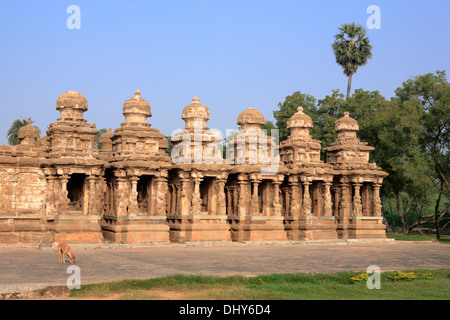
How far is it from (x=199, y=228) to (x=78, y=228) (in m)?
6.21

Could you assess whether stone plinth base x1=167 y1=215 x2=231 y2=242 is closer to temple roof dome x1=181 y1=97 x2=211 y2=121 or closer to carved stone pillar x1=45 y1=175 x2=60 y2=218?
temple roof dome x1=181 y1=97 x2=211 y2=121

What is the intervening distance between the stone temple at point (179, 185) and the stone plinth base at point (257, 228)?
0.06 m

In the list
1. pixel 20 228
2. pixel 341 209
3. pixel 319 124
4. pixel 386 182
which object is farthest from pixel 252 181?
pixel 319 124

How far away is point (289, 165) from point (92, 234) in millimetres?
12992

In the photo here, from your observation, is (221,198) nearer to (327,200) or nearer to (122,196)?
(122,196)

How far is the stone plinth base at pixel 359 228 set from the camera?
3253cm

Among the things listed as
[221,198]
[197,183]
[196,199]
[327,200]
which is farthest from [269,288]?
Answer: [327,200]

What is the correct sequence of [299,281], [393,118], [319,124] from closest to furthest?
[299,281] < [393,118] < [319,124]

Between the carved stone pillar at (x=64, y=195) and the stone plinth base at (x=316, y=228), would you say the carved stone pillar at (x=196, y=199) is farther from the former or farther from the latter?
the stone plinth base at (x=316, y=228)

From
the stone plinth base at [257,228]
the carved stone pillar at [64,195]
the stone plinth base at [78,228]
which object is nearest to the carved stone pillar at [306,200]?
the stone plinth base at [257,228]

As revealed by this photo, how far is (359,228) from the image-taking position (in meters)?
32.6

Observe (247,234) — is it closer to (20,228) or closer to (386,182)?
(20,228)

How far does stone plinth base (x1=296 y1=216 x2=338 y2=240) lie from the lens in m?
30.9
